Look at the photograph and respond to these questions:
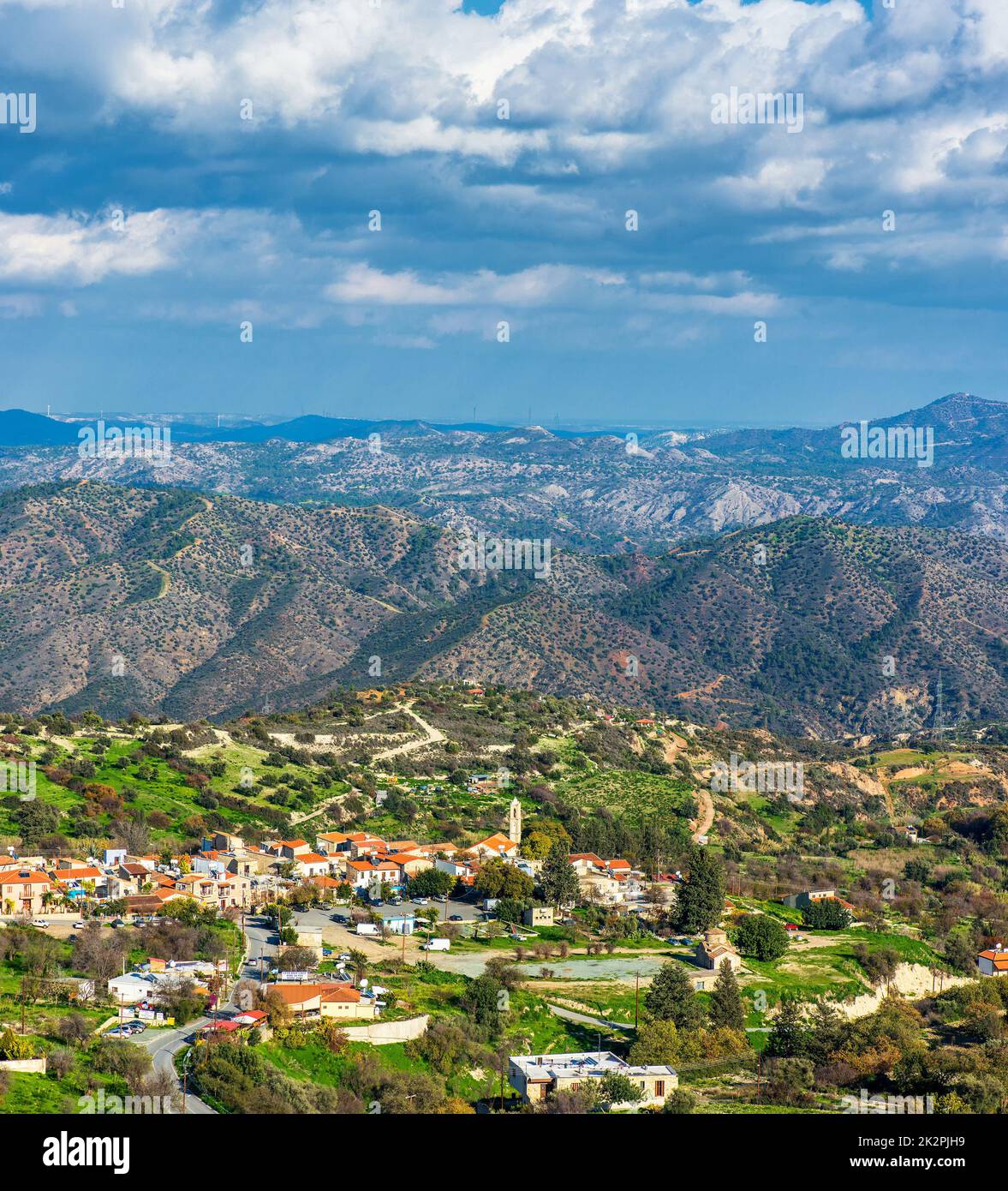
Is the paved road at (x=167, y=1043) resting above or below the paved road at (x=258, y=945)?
above

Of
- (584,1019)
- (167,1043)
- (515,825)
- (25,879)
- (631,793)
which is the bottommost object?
(584,1019)

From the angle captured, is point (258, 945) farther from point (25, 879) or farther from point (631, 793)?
point (631, 793)

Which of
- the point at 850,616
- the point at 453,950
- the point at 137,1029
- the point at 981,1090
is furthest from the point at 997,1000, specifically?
the point at 850,616

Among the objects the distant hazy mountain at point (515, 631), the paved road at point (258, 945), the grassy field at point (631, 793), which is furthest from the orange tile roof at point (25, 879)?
the distant hazy mountain at point (515, 631)

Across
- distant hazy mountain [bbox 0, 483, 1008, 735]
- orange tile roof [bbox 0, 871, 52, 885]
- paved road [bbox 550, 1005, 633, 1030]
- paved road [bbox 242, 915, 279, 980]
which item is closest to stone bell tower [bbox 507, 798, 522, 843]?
paved road [bbox 242, 915, 279, 980]

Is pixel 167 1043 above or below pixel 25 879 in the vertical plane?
below

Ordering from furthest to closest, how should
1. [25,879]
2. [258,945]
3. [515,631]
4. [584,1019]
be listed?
1. [515,631]
2. [25,879]
3. [258,945]
4. [584,1019]

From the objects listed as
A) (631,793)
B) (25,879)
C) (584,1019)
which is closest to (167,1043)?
(584,1019)

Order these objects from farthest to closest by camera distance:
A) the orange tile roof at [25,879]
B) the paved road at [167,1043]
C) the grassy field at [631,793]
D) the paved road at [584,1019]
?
the grassy field at [631,793] < the orange tile roof at [25,879] < the paved road at [584,1019] < the paved road at [167,1043]

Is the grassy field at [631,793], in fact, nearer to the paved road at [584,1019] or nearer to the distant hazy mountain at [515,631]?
the paved road at [584,1019]
